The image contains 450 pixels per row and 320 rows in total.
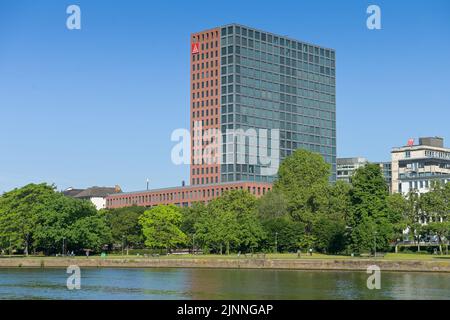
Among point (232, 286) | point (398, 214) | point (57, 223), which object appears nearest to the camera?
point (232, 286)

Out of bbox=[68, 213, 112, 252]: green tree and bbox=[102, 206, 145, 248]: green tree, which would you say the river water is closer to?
bbox=[68, 213, 112, 252]: green tree

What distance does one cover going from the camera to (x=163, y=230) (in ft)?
586

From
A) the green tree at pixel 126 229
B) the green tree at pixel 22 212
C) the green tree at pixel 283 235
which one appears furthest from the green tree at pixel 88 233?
the green tree at pixel 283 235

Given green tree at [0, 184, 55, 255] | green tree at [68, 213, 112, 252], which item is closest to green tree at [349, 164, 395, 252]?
green tree at [68, 213, 112, 252]

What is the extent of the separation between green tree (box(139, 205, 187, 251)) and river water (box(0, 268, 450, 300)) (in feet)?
161

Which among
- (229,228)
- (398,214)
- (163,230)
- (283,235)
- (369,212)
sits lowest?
(283,235)

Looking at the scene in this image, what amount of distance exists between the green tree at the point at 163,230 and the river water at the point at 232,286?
4921 cm

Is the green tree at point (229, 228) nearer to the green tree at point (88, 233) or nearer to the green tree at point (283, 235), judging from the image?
the green tree at point (283, 235)

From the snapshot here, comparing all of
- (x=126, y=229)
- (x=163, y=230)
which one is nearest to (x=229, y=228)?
(x=163, y=230)

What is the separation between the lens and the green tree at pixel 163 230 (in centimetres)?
17700

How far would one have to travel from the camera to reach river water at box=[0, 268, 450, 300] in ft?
286

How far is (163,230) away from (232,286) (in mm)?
82178

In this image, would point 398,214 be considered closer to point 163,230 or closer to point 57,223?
point 163,230
